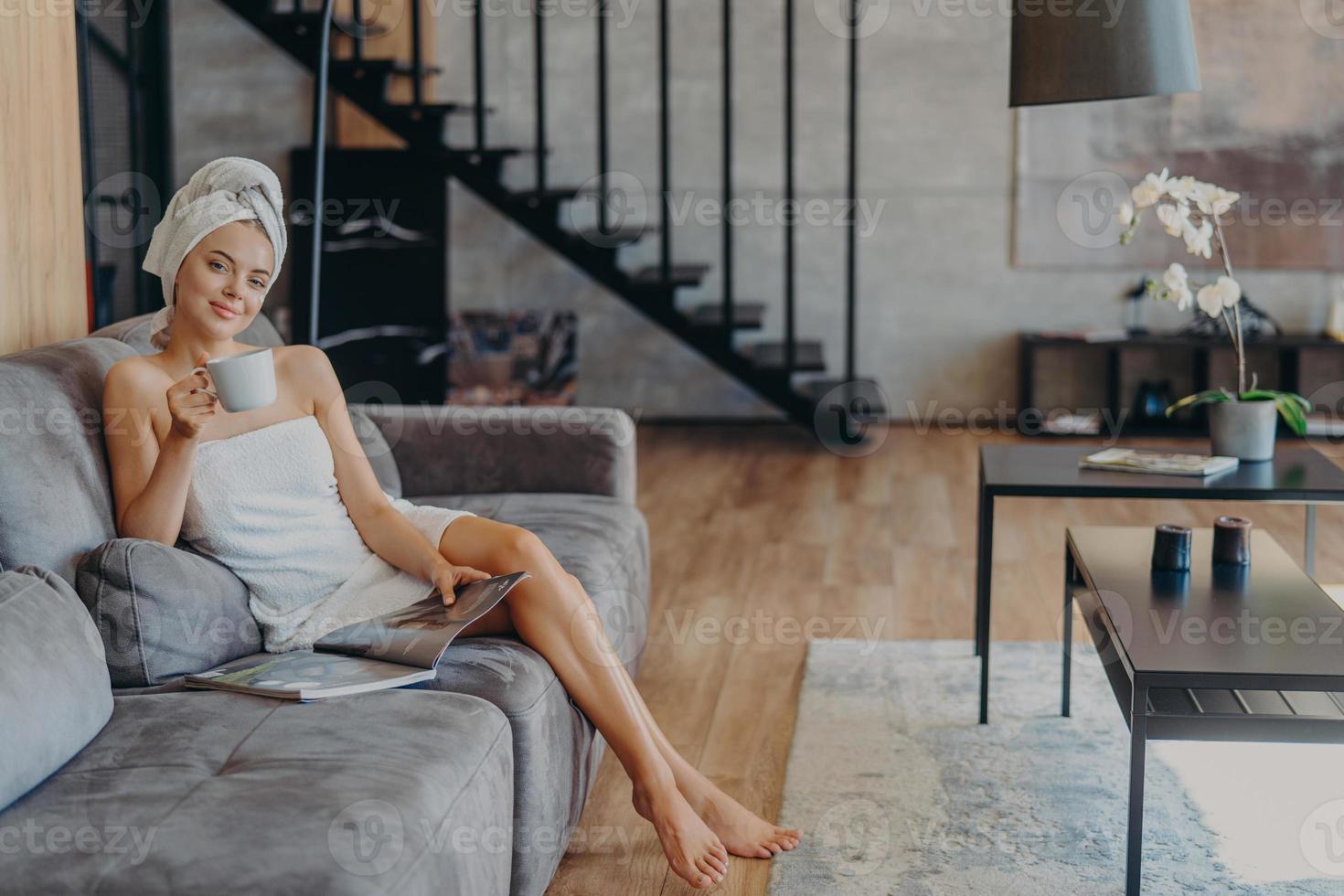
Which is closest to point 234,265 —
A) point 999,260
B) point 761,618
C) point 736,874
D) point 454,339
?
point 736,874

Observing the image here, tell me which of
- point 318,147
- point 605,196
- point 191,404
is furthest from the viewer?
point 605,196

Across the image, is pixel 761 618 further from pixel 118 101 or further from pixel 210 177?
pixel 118 101

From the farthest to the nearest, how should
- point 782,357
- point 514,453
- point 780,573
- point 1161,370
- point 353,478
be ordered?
point 1161,370 < point 782,357 < point 780,573 < point 514,453 < point 353,478

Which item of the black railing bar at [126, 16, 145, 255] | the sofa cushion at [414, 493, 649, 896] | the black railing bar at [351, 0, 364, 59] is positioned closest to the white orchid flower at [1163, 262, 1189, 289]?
the sofa cushion at [414, 493, 649, 896]

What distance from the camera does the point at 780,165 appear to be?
6.71m

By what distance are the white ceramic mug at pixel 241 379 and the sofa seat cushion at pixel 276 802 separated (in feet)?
1.32

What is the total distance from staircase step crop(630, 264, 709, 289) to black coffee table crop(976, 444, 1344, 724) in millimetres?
3213

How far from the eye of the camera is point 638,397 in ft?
22.9

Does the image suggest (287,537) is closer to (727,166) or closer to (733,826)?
(733,826)

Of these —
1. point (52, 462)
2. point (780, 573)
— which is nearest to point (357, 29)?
point (780, 573)

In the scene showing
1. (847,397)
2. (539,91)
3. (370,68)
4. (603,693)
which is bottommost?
(847,397)

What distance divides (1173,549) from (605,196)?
12.8 feet

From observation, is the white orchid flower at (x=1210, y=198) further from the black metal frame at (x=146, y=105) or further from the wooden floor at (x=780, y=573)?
the black metal frame at (x=146, y=105)

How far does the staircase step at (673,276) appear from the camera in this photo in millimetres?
6148
